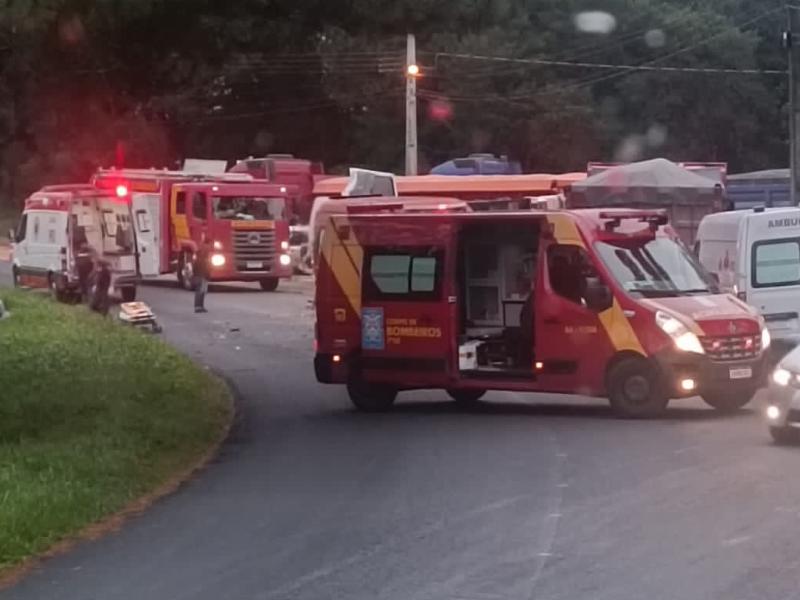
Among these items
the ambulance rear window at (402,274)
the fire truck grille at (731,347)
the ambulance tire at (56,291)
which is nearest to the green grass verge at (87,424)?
the ambulance rear window at (402,274)

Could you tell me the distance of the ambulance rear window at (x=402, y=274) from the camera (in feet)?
66.8

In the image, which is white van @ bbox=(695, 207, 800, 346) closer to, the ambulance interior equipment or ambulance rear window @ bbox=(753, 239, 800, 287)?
ambulance rear window @ bbox=(753, 239, 800, 287)

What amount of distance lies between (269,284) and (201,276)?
6368 millimetres

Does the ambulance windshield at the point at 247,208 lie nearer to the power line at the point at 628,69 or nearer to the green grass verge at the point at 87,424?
the green grass verge at the point at 87,424

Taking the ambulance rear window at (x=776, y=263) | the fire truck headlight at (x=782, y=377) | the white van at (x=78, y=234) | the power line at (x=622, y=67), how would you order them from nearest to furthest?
the fire truck headlight at (x=782, y=377) → the ambulance rear window at (x=776, y=263) → the white van at (x=78, y=234) → the power line at (x=622, y=67)

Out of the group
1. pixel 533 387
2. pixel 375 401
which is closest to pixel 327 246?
pixel 375 401

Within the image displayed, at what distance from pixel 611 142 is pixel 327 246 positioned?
4577 cm

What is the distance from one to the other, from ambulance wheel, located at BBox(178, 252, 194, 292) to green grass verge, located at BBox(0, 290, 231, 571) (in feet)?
41.8

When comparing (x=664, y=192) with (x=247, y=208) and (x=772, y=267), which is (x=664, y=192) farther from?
(x=247, y=208)

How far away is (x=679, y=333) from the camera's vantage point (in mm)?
18672

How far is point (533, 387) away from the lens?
19734 millimetres

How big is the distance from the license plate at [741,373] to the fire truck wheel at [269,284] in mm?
25804

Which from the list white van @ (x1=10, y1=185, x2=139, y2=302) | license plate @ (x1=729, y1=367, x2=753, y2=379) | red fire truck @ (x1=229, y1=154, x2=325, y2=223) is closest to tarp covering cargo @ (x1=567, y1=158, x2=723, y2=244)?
white van @ (x1=10, y1=185, x2=139, y2=302)

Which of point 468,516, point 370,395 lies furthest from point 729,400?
point 468,516
